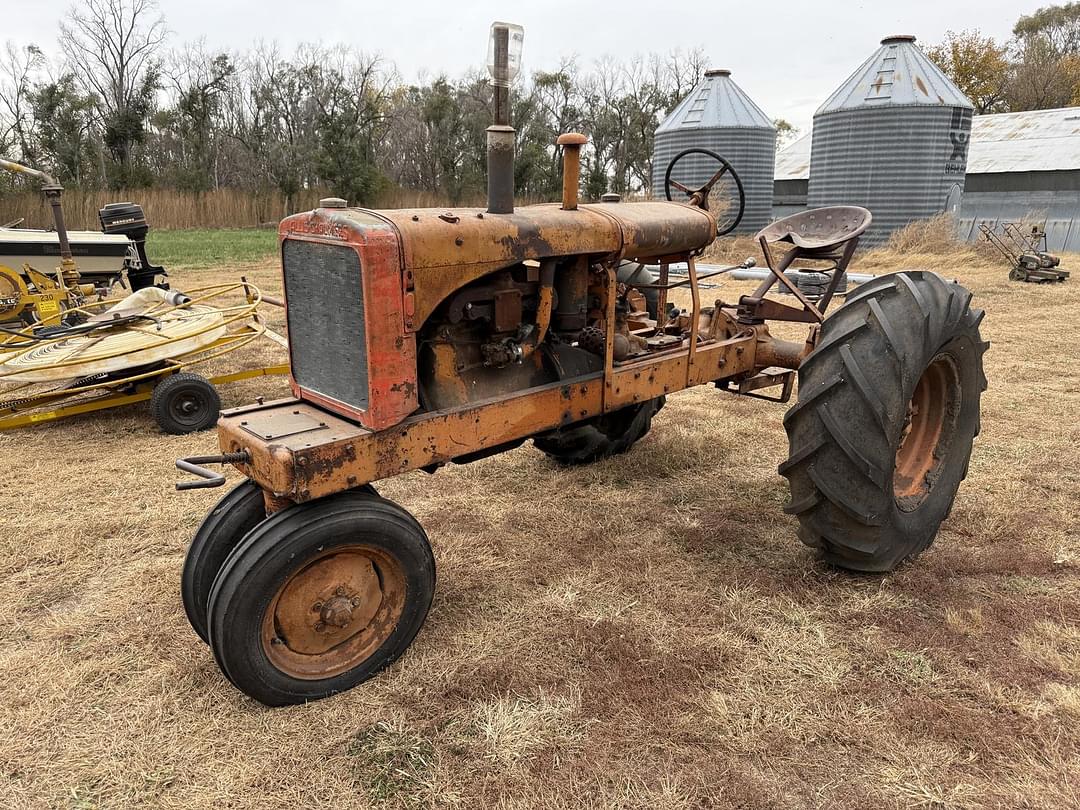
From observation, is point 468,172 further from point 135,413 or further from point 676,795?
point 676,795

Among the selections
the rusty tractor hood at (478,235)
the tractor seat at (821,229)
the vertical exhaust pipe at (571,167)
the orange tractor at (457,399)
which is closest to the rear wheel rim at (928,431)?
the orange tractor at (457,399)

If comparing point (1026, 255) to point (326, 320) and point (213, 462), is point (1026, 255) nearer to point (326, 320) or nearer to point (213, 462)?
point (326, 320)

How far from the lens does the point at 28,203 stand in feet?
62.2

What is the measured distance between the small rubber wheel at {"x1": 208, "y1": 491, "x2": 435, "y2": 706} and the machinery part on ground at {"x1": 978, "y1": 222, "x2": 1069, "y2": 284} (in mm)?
12974

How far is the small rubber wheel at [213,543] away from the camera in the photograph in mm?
2658

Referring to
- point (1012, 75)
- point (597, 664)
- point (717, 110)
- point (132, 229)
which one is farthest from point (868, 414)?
point (1012, 75)

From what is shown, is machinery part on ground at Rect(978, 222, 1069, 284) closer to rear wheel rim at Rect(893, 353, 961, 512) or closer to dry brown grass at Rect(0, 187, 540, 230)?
rear wheel rim at Rect(893, 353, 961, 512)

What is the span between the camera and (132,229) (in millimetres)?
8406

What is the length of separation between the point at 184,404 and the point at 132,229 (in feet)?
13.1

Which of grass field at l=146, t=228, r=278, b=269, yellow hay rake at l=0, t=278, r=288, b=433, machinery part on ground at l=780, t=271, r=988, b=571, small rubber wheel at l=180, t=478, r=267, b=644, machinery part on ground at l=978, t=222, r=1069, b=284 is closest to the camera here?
small rubber wheel at l=180, t=478, r=267, b=644

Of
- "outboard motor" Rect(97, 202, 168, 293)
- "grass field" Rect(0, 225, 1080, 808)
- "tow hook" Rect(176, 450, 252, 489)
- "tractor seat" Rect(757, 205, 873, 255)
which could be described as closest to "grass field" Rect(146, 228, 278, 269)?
"outboard motor" Rect(97, 202, 168, 293)

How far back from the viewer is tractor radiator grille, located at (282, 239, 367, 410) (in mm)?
2533

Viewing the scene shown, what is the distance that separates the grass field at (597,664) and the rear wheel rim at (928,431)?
12.8 inches

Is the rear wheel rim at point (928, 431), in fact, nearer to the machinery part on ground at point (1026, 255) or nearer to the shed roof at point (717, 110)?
the machinery part on ground at point (1026, 255)
